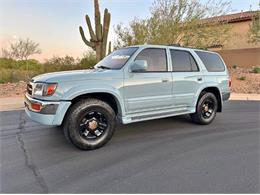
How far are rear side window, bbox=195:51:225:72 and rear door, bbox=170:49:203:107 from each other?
40 cm

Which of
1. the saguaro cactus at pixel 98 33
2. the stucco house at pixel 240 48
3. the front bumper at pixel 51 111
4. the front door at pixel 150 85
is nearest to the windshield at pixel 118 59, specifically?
the front door at pixel 150 85

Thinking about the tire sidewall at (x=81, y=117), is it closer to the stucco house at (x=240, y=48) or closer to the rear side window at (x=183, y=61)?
the rear side window at (x=183, y=61)

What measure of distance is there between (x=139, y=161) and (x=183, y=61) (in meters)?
2.81

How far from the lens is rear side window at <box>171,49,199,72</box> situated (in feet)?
16.6

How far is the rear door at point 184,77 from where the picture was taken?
4996mm

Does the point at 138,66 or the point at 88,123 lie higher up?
the point at 138,66

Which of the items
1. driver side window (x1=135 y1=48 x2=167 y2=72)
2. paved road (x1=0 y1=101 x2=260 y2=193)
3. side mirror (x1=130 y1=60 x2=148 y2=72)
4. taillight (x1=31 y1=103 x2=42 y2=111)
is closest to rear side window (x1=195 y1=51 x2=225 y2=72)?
driver side window (x1=135 y1=48 x2=167 y2=72)

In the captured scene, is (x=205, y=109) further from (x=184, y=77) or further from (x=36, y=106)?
(x=36, y=106)

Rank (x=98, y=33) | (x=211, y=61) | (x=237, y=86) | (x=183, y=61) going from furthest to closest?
(x=237, y=86)
(x=98, y=33)
(x=211, y=61)
(x=183, y=61)

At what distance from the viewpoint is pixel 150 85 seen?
4512 millimetres

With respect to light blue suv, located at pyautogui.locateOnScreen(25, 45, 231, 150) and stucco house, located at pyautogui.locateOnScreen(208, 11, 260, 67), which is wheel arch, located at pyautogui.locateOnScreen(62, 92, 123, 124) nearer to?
light blue suv, located at pyautogui.locateOnScreen(25, 45, 231, 150)

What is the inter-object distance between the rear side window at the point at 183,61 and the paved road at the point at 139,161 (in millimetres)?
1468

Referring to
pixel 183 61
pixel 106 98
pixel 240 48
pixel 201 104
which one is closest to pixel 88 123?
pixel 106 98

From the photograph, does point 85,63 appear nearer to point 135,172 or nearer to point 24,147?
point 24,147
